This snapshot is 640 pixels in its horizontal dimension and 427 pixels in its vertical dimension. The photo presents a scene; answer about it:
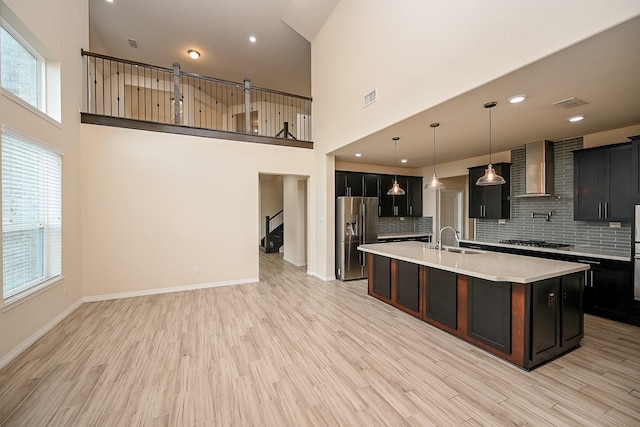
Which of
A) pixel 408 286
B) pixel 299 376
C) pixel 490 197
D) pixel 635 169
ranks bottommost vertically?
pixel 299 376

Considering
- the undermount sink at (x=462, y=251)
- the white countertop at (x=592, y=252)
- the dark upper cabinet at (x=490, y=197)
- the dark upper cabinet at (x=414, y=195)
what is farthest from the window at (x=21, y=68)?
the white countertop at (x=592, y=252)

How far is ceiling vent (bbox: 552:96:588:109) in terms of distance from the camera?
2766 millimetres

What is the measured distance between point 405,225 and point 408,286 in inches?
148

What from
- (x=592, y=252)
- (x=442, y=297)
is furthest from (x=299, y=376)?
(x=592, y=252)

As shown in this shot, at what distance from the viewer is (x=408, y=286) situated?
12.1 feet

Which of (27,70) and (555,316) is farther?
(27,70)

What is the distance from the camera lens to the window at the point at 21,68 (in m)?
2.78

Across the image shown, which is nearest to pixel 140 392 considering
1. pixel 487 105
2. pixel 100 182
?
pixel 100 182

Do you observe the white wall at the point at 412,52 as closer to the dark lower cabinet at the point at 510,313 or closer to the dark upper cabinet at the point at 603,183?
the dark lower cabinet at the point at 510,313

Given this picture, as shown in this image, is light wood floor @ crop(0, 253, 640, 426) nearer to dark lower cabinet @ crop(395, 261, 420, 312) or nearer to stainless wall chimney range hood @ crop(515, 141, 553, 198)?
dark lower cabinet @ crop(395, 261, 420, 312)

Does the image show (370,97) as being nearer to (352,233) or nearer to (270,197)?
(352,233)

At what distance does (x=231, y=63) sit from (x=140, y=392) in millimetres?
7357

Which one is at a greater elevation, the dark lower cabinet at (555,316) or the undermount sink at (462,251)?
the undermount sink at (462,251)

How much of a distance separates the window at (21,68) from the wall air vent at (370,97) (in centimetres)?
411
